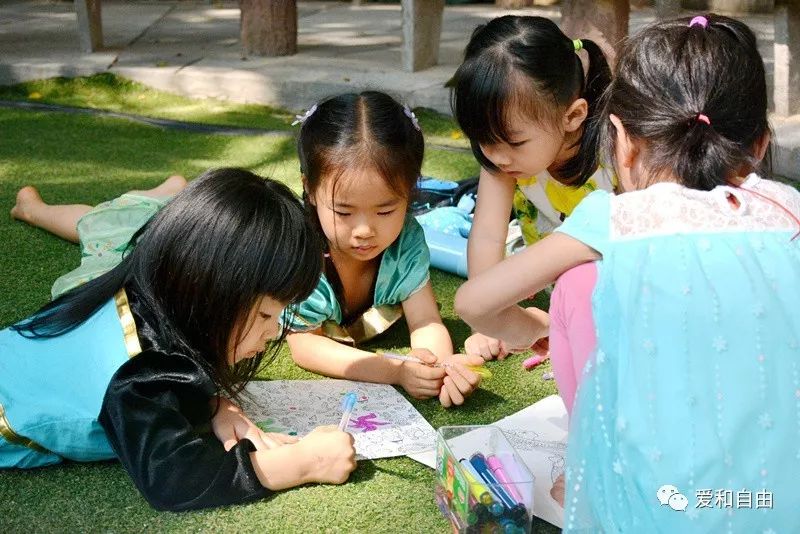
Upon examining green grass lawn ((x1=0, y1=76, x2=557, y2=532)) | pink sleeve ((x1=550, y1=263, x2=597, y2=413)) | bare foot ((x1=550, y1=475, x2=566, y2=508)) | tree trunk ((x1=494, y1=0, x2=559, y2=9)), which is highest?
pink sleeve ((x1=550, y1=263, x2=597, y2=413))

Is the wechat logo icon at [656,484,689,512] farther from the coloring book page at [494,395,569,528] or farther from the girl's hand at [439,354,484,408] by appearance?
the girl's hand at [439,354,484,408]

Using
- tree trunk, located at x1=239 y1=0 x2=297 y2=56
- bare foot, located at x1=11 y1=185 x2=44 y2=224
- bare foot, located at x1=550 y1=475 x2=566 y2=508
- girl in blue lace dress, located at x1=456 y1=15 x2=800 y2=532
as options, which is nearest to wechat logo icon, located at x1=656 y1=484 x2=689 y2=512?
girl in blue lace dress, located at x1=456 y1=15 x2=800 y2=532

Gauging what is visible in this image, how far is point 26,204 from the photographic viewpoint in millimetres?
2432

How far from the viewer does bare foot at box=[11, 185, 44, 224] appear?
7.93 ft

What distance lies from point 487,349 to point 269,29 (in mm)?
2514

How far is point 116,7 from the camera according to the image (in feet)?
18.9

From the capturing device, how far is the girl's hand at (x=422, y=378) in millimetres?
1685

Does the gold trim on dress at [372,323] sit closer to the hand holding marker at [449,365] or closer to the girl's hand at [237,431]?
the hand holding marker at [449,365]

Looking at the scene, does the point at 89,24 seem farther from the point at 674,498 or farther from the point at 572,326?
the point at 674,498

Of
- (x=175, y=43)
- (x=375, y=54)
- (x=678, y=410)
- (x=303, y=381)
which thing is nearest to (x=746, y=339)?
(x=678, y=410)

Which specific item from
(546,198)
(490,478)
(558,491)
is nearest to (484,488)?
(490,478)

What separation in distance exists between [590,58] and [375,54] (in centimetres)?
256

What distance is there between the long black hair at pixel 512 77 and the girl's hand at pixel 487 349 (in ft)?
1.29

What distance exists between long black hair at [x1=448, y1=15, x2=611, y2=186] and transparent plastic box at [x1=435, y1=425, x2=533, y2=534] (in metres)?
0.51
